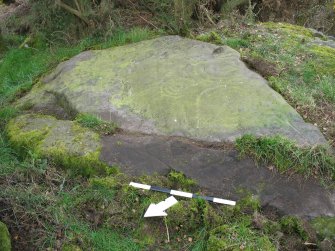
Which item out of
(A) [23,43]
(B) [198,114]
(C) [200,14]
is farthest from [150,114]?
(A) [23,43]

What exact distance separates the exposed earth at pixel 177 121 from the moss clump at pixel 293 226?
11 cm

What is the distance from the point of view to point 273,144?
13.3 feet

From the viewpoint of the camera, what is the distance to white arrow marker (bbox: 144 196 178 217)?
362cm

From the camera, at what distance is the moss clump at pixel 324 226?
354cm

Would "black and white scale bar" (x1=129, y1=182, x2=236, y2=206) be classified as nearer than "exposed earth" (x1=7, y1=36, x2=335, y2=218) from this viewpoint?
Yes

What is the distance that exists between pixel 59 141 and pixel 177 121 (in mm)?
1273

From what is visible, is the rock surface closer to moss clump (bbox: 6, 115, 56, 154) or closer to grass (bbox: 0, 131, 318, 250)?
moss clump (bbox: 6, 115, 56, 154)

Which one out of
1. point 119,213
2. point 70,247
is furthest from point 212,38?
point 70,247

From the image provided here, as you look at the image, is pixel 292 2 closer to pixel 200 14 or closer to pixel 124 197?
pixel 200 14

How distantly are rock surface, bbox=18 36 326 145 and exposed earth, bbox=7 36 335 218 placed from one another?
1cm

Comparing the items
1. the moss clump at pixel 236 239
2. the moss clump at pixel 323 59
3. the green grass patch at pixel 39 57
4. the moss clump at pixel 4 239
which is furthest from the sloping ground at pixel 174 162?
the moss clump at pixel 323 59

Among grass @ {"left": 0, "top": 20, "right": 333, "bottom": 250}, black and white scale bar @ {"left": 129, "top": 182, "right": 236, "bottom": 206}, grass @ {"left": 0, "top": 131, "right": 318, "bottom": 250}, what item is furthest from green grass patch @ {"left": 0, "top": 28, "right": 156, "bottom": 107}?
black and white scale bar @ {"left": 129, "top": 182, "right": 236, "bottom": 206}

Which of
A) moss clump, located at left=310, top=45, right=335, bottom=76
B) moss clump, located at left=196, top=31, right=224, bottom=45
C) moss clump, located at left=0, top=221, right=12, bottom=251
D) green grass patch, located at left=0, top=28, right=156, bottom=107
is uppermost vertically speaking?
moss clump, located at left=196, top=31, right=224, bottom=45

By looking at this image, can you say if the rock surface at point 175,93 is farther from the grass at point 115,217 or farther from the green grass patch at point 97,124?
the grass at point 115,217
